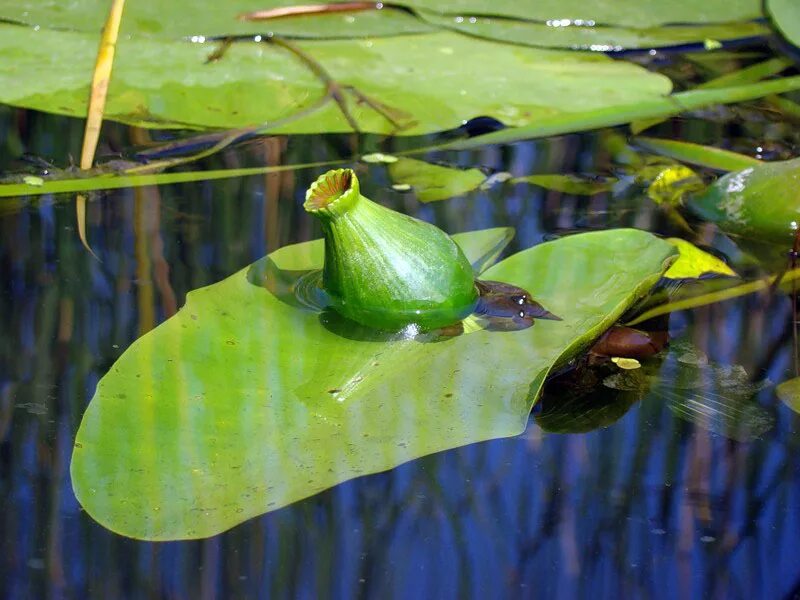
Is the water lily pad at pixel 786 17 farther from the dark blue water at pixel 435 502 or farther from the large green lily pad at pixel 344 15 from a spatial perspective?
the dark blue water at pixel 435 502

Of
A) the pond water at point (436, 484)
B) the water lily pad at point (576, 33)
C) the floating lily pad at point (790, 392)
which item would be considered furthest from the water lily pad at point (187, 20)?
the floating lily pad at point (790, 392)

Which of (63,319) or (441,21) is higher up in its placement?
(441,21)

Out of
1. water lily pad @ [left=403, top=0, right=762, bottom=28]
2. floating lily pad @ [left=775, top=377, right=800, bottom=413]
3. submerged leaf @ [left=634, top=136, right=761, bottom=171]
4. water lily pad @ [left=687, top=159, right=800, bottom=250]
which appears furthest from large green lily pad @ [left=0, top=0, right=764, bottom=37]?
floating lily pad @ [left=775, top=377, right=800, bottom=413]

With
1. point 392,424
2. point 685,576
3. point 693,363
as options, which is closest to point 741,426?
point 693,363

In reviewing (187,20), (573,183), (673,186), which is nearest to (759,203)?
(673,186)

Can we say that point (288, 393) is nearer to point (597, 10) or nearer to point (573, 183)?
point (573, 183)

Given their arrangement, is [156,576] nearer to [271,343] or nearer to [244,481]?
[244,481]
